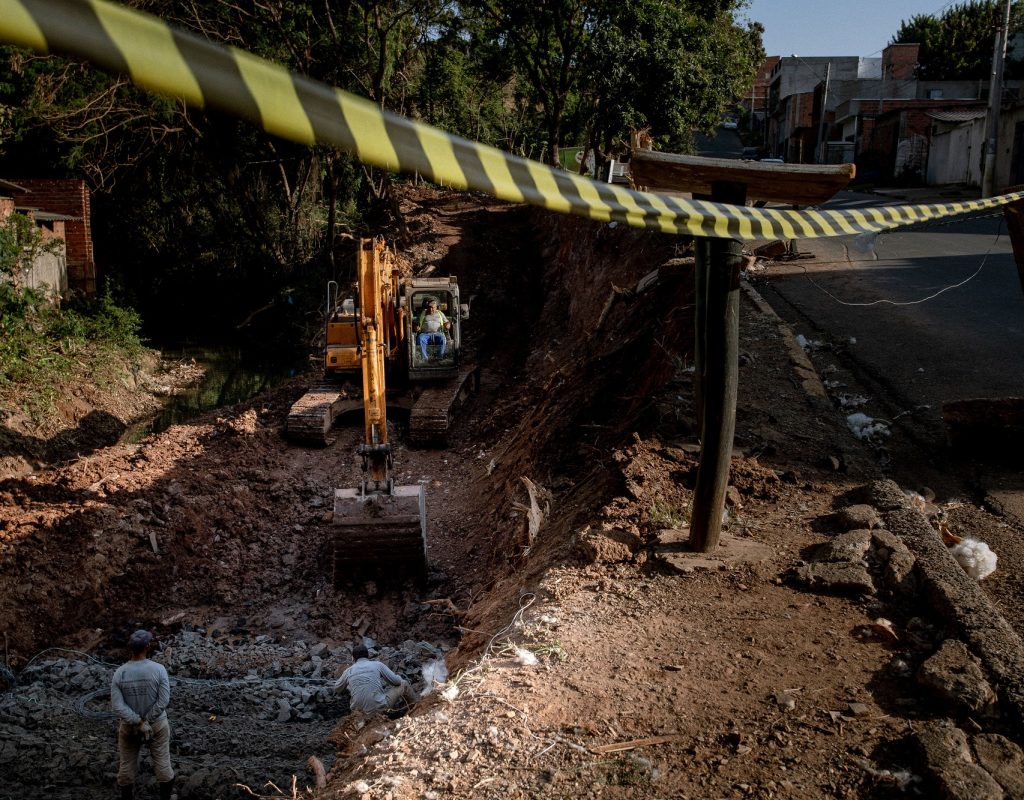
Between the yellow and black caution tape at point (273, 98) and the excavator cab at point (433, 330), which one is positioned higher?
the yellow and black caution tape at point (273, 98)

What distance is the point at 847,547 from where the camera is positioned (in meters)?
5.86

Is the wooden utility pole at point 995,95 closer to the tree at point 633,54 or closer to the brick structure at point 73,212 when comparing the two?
the tree at point 633,54

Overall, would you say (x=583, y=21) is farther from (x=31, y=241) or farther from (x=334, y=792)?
(x=334, y=792)

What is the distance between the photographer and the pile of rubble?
6.42m

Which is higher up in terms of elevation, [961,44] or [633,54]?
[961,44]

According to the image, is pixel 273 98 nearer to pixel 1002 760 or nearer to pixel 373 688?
pixel 1002 760

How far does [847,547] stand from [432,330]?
36.4 ft

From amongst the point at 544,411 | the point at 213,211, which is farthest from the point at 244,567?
the point at 213,211

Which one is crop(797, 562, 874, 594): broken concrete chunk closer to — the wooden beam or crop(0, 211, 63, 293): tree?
the wooden beam

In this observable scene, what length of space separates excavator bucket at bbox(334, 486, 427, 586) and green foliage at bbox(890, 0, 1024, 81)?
54.8 metres

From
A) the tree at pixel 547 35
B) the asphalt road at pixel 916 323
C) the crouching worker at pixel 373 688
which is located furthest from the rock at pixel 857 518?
the tree at pixel 547 35

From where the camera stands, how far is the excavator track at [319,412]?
1500cm

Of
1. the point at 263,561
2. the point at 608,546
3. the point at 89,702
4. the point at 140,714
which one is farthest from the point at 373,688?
the point at 263,561

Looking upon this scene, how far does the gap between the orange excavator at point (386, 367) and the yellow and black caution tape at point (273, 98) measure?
734 centimetres
